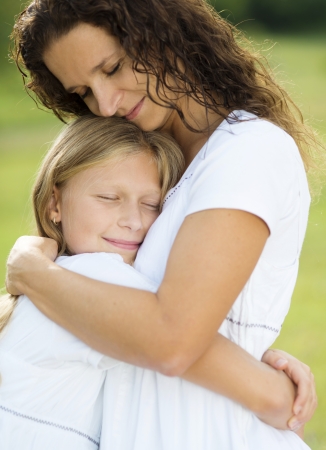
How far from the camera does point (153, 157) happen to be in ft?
8.23

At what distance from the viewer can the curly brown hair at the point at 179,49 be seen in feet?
7.35

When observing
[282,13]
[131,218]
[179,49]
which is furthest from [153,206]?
[282,13]

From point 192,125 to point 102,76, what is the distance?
35 cm

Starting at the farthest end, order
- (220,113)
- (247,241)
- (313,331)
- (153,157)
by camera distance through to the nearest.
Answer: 1. (313,331)
2. (153,157)
3. (220,113)
4. (247,241)

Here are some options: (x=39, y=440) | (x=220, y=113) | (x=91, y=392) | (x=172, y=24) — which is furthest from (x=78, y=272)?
(x=172, y=24)

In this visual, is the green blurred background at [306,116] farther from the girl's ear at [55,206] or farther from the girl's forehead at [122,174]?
the girl's forehead at [122,174]

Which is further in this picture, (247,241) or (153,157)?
(153,157)

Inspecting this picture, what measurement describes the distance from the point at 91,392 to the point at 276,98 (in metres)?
1.15

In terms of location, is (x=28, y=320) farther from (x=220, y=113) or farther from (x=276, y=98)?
(x=276, y=98)

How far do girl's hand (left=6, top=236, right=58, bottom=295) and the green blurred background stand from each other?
1.44 ft

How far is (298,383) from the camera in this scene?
2100 mm

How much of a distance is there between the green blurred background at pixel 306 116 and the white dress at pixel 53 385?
0.77 m

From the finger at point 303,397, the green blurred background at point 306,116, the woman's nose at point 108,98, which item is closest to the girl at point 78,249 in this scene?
the woman's nose at point 108,98

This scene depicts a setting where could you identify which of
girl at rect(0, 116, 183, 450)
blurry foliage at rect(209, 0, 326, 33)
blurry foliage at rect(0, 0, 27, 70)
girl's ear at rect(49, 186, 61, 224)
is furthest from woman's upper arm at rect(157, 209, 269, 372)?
blurry foliage at rect(209, 0, 326, 33)
